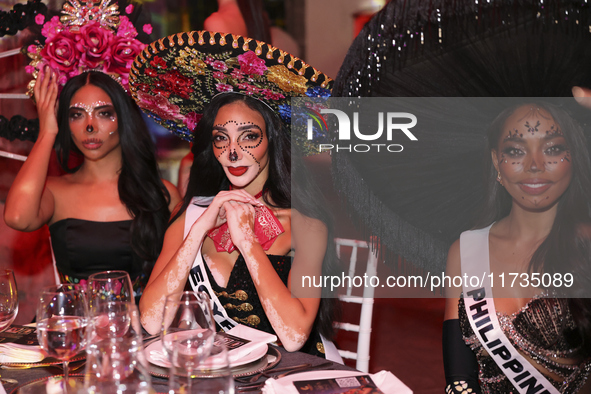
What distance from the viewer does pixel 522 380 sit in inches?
57.3

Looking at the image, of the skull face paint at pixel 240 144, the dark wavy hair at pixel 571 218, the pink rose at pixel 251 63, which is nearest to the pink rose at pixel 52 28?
the skull face paint at pixel 240 144

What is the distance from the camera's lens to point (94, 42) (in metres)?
2.17

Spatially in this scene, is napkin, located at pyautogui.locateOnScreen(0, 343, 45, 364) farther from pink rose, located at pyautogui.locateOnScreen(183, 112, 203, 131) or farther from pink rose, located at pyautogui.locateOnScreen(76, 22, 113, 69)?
pink rose, located at pyautogui.locateOnScreen(76, 22, 113, 69)

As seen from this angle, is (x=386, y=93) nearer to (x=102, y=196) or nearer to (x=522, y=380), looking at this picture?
(x=522, y=380)

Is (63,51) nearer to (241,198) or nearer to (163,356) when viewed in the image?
(241,198)

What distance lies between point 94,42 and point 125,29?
128mm

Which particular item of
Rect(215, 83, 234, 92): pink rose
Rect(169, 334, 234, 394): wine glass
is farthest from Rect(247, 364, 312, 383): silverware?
Rect(215, 83, 234, 92): pink rose

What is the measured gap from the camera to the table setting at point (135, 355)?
0.84m

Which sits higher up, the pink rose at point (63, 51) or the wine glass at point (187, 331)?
the pink rose at point (63, 51)

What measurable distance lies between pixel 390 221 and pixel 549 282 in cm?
43

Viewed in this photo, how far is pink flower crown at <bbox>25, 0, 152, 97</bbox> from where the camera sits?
7.13 ft

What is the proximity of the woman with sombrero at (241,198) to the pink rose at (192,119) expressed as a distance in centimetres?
5

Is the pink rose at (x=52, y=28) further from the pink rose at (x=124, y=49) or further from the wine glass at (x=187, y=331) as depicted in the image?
the wine glass at (x=187, y=331)

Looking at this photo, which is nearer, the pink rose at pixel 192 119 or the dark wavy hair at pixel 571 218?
the dark wavy hair at pixel 571 218
